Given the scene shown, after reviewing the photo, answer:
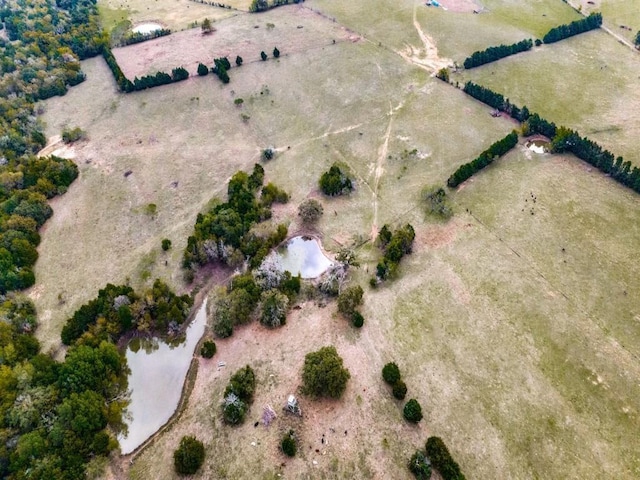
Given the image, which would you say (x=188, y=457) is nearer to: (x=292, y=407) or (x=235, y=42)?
(x=292, y=407)

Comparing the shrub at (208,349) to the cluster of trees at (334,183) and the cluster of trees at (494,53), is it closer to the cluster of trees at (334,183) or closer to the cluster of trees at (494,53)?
the cluster of trees at (334,183)

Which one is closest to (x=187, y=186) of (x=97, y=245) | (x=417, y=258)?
(x=97, y=245)

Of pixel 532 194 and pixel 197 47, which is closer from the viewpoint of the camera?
pixel 532 194

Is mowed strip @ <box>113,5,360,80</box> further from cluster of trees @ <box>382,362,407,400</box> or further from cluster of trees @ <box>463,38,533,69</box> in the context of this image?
cluster of trees @ <box>382,362,407,400</box>

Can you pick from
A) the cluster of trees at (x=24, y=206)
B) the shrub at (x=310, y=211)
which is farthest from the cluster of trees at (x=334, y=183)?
the cluster of trees at (x=24, y=206)

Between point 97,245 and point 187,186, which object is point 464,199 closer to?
point 187,186

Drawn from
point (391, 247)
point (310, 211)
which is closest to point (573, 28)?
point (391, 247)
